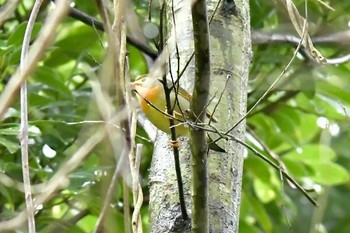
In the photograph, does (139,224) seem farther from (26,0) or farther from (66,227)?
(26,0)

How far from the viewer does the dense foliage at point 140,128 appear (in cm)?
235

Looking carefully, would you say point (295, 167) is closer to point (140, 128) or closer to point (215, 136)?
point (140, 128)

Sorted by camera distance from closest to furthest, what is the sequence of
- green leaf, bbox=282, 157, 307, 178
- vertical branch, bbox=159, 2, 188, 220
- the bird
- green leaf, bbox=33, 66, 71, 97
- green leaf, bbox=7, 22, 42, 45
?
vertical branch, bbox=159, 2, 188, 220, the bird, green leaf, bbox=7, 22, 42, 45, green leaf, bbox=33, 66, 71, 97, green leaf, bbox=282, 157, 307, 178

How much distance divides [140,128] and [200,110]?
109 centimetres

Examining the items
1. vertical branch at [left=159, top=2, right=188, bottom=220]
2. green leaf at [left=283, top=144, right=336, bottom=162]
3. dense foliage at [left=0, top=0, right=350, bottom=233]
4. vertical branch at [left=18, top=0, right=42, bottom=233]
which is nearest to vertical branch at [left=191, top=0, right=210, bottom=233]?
vertical branch at [left=159, top=2, right=188, bottom=220]

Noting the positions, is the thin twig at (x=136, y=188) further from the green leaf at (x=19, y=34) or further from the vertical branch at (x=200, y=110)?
the green leaf at (x=19, y=34)

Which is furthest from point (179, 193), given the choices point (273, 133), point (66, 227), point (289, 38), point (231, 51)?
point (273, 133)

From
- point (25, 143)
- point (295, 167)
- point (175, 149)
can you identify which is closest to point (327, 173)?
point (295, 167)

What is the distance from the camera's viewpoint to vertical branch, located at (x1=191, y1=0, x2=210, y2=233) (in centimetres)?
130

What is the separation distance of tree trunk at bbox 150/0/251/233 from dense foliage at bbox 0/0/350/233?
41cm

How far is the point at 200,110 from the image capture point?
1.40 m

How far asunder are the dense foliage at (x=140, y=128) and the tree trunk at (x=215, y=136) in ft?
1.34

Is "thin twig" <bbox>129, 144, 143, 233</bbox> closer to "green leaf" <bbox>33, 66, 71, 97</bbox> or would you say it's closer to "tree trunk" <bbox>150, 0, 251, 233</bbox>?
"tree trunk" <bbox>150, 0, 251, 233</bbox>

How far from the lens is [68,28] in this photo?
9.66 ft
